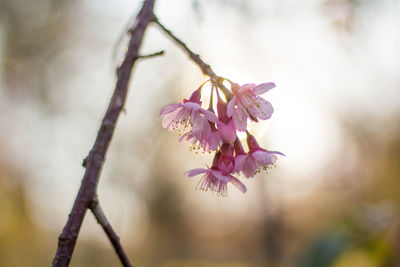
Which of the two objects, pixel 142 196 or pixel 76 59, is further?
pixel 142 196

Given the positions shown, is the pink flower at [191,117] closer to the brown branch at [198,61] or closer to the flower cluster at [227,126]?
the flower cluster at [227,126]

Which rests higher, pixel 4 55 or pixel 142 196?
pixel 142 196

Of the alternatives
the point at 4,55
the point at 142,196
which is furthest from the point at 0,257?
the point at 142,196

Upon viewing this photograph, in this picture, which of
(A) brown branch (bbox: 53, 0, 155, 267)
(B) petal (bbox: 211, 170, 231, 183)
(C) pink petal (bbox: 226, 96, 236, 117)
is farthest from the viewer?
(B) petal (bbox: 211, 170, 231, 183)

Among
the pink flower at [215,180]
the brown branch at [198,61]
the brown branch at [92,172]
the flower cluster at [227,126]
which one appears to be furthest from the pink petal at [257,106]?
the brown branch at [92,172]

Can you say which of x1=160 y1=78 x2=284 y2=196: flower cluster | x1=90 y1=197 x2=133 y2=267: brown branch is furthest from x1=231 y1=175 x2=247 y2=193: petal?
x1=90 y1=197 x2=133 y2=267: brown branch

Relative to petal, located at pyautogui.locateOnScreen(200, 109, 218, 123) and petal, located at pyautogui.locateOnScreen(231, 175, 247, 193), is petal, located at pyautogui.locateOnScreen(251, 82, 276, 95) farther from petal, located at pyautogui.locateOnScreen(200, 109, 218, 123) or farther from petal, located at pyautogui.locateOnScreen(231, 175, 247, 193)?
petal, located at pyautogui.locateOnScreen(231, 175, 247, 193)

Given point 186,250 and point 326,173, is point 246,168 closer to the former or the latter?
point 326,173

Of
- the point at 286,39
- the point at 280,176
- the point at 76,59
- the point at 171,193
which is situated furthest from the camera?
the point at 171,193
